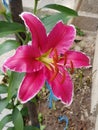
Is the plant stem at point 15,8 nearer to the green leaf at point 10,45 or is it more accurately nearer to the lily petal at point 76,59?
the green leaf at point 10,45

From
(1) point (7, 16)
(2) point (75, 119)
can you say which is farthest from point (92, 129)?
(1) point (7, 16)

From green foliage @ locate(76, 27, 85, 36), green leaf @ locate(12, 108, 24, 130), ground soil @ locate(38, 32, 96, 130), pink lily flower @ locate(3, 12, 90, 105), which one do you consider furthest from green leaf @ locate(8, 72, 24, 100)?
green foliage @ locate(76, 27, 85, 36)

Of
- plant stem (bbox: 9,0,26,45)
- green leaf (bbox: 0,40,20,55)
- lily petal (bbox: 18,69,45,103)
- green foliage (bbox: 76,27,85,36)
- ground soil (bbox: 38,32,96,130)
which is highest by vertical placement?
plant stem (bbox: 9,0,26,45)

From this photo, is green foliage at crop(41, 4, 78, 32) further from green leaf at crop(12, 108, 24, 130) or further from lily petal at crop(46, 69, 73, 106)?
green leaf at crop(12, 108, 24, 130)

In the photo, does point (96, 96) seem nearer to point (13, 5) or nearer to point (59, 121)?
point (59, 121)

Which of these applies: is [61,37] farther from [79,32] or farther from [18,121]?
[79,32]

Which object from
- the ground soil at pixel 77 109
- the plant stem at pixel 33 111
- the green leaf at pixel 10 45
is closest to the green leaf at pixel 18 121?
the plant stem at pixel 33 111
